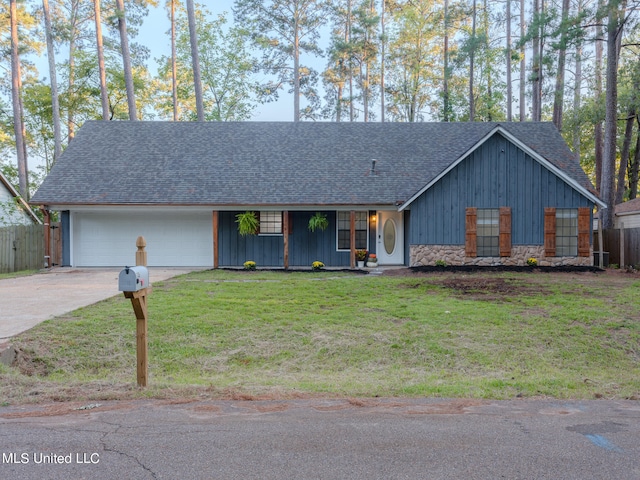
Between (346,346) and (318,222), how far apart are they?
9866 millimetres

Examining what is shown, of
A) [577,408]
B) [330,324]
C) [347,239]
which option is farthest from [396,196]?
[577,408]

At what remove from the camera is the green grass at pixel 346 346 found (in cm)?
544

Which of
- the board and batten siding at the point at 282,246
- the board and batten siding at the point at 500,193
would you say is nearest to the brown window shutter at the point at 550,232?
the board and batten siding at the point at 500,193

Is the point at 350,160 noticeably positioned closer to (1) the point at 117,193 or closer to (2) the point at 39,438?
(1) the point at 117,193

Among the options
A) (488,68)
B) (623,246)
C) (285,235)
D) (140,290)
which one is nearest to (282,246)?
(285,235)

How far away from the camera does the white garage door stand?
57.2ft

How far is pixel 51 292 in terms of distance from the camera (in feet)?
36.7

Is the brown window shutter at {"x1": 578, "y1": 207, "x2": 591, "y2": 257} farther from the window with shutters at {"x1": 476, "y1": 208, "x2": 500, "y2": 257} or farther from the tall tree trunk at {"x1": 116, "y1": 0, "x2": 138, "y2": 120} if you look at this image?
the tall tree trunk at {"x1": 116, "y1": 0, "x2": 138, "y2": 120}

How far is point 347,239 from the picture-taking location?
17.5 metres

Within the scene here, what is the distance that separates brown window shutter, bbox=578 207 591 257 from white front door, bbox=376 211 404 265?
5.69 m

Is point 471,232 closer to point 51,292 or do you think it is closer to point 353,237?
point 353,237

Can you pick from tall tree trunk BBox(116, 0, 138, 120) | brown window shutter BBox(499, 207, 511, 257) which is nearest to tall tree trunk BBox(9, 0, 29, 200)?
tall tree trunk BBox(116, 0, 138, 120)

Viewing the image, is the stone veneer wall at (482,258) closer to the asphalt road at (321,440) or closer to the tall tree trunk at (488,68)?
the asphalt road at (321,440)

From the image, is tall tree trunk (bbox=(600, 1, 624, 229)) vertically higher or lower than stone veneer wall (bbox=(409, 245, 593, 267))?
higher
